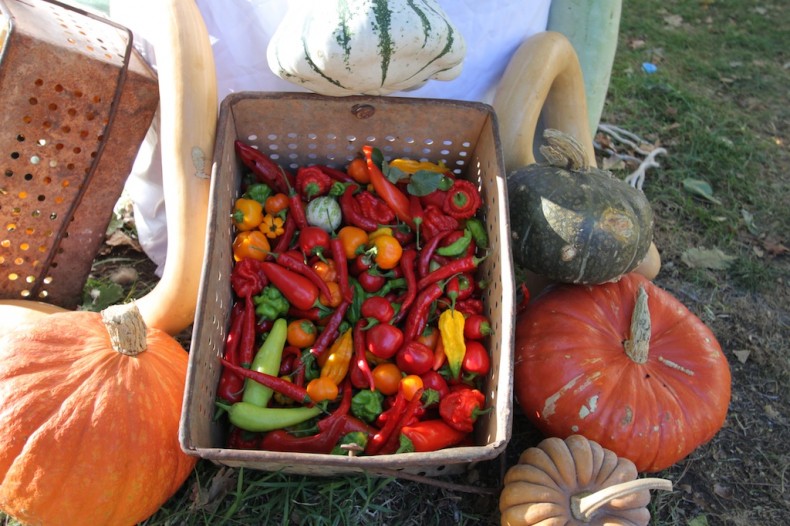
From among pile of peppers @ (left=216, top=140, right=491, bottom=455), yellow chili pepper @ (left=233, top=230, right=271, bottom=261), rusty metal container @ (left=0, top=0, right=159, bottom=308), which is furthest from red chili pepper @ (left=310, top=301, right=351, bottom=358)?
rusty metal container @ (left=0, top=0, right=159, bottom=308)

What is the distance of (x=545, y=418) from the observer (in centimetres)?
215

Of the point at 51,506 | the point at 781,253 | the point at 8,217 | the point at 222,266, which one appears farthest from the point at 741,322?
the point at 8,217

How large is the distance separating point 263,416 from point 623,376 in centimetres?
116

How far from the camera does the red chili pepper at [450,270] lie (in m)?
2.21

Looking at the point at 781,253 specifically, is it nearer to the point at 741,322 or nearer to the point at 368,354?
the point at 741,322

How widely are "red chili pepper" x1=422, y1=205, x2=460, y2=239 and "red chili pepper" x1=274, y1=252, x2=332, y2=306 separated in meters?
0.42

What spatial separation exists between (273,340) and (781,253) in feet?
8.61

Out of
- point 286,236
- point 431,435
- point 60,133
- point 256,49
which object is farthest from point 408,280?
point 60,133

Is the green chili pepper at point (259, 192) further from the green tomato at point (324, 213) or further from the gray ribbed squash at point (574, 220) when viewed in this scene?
the gray ribbed squash at point (574, 220)

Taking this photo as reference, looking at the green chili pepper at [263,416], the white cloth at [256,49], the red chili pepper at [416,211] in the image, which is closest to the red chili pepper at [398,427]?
the green chili pepper at [263,416]

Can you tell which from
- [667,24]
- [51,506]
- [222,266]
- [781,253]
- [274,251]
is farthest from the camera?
[667,24]

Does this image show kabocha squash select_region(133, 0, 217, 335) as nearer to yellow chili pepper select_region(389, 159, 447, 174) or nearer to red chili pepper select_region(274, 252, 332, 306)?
red chili pepper select_region(274, 252, 332, 306)

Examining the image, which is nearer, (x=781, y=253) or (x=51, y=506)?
(x=51, y=506)

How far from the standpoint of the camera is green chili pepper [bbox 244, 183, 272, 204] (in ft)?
7.52
